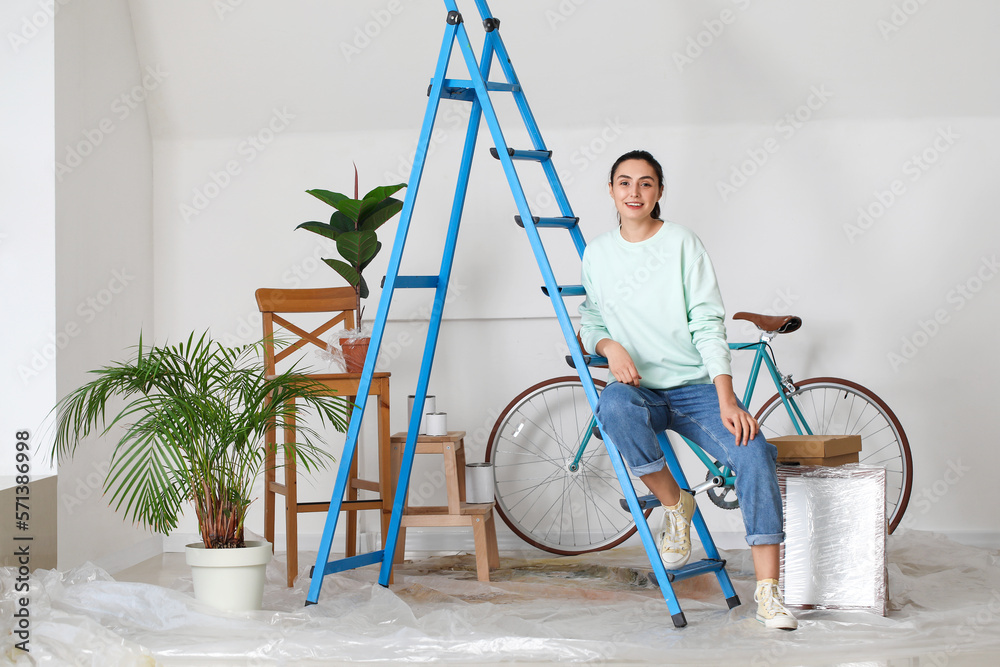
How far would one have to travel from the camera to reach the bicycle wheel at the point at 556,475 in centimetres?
328

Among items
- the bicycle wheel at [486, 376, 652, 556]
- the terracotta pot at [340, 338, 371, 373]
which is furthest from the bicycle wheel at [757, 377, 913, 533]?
the terracotta pot at [340, 338, 371, 373]

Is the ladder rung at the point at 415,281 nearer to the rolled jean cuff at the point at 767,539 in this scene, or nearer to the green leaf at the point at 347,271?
the green leaf at the point at 347,271

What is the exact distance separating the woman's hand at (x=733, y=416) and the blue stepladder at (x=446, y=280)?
11.0 inches

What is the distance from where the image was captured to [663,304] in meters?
2.20

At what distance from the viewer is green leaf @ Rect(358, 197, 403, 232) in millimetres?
2736

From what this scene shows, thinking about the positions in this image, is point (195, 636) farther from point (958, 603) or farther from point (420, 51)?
point (420, 51)

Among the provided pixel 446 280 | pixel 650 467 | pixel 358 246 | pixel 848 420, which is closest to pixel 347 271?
pixel 358 246

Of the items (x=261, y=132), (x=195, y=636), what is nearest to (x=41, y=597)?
(x=195, y=636)

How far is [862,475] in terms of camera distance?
6.98 ft

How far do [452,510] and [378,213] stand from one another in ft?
3.29

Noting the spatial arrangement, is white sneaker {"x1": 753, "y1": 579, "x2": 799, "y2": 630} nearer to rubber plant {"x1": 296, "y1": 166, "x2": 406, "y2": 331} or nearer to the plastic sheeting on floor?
the plastic sheeting on floor

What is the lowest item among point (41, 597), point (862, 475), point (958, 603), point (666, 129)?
point (958, 603)

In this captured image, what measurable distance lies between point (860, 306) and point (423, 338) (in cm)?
171

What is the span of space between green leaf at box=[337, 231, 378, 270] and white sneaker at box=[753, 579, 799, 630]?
157 centimetres
